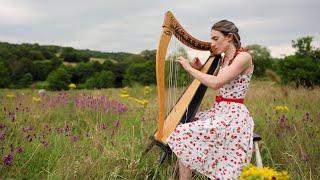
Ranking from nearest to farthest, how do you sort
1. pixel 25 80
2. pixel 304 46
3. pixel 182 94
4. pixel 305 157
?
pixel 305 157, pixel 182 94, pixel 304 46, pixel 25 80

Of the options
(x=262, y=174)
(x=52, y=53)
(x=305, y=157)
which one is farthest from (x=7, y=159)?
(x=52, y=53)

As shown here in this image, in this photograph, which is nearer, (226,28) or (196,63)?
(226,28)

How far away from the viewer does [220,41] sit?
126 inches

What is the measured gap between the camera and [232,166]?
2.99 meters

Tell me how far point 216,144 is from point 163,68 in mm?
667

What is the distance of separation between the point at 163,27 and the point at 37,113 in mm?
2950

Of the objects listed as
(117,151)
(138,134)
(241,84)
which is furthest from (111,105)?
(241,84)

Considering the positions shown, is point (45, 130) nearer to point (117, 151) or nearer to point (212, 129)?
point (117, 151)

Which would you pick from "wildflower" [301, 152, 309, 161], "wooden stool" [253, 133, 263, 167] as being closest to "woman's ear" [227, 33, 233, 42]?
"wooden stool" [253, 133, 263, 167]

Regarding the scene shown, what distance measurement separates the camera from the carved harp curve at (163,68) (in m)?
2.81

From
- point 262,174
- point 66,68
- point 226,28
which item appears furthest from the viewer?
point 66,68

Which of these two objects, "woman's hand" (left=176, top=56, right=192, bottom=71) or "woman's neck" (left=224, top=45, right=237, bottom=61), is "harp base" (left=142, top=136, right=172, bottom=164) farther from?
"woman's neck" (left=224, top=45, right=237, bottom=61)

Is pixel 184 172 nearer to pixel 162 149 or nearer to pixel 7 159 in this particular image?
pixel 162 149

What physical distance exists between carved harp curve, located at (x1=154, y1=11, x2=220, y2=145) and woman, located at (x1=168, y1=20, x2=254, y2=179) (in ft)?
0.47
